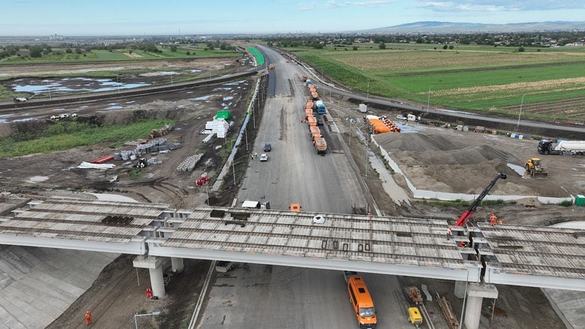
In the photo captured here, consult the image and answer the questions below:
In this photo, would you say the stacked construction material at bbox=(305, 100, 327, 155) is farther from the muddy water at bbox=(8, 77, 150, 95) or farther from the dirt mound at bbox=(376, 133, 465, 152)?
the muddy water at bbox=(8, 77, 150, 95)

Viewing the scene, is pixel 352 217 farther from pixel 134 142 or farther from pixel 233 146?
pixel 134 142

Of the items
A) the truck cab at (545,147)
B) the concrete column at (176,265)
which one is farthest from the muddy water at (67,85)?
the truck cab at (545,147)

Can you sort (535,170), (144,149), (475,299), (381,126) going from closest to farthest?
(475,299) → (535,170) → (144,149) → (381,126)

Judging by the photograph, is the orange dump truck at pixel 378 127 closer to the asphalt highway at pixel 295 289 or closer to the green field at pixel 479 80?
the asphalt highway at pixel 295 289

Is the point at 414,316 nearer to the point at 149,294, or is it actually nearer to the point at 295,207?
the point at 295,207

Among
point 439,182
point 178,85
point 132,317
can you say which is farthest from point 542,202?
point 178,85

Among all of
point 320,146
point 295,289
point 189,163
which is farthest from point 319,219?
point 189,163
